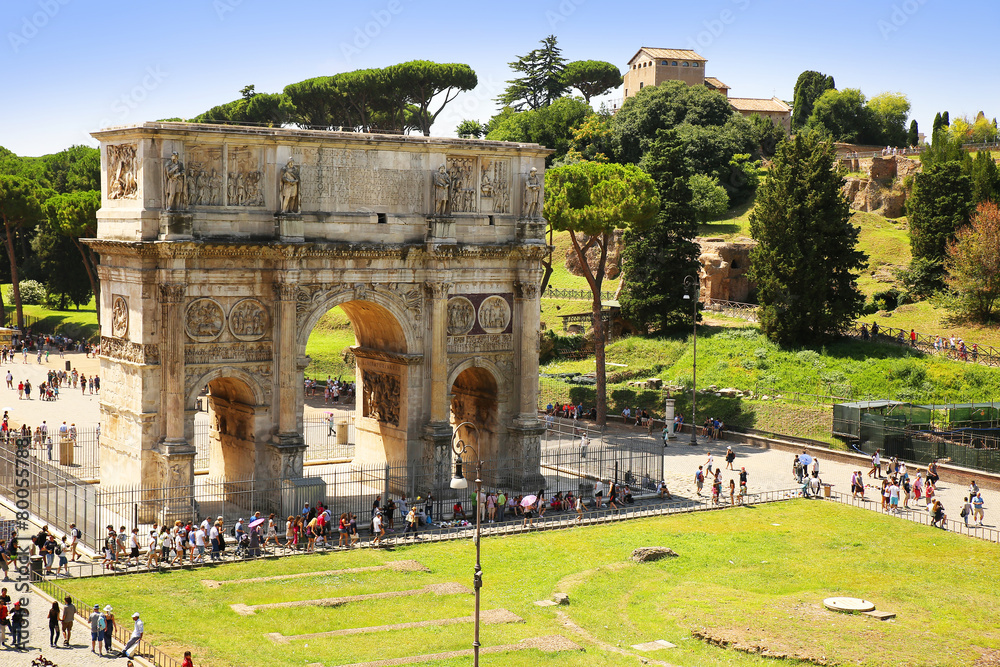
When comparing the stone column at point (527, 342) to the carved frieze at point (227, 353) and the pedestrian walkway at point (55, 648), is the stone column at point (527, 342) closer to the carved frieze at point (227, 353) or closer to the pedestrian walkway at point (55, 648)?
the carved frieze at point (227, 353)

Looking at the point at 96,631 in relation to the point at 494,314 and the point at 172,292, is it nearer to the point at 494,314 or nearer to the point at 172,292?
the point at 172,292

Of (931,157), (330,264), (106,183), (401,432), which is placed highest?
(931,157)

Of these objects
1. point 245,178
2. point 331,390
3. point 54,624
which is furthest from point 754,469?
point 54,624

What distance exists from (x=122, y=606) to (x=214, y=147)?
15.0 meters

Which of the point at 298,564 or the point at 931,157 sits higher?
the point at 931,157

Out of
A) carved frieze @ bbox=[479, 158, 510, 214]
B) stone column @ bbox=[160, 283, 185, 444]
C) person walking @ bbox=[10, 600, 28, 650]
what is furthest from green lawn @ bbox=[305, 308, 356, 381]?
person walking @ bbox=[10, 600, 28, 650]

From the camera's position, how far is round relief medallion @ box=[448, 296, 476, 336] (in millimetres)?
41562

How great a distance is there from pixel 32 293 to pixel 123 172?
65159 mm

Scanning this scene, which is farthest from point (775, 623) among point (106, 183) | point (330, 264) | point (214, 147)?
point (106, 183)

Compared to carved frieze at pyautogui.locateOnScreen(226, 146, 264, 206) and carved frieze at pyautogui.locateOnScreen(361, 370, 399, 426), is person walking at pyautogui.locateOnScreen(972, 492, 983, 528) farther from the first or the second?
carved frieze at pyautogui.locateOnScreen(226, 146, 264, 206)

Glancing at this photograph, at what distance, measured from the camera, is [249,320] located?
124 feet

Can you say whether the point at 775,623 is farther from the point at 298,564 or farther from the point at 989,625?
the point at 298,564

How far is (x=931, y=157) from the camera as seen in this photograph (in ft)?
260

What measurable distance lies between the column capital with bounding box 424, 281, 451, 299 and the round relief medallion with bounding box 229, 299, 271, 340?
5.82 meters
